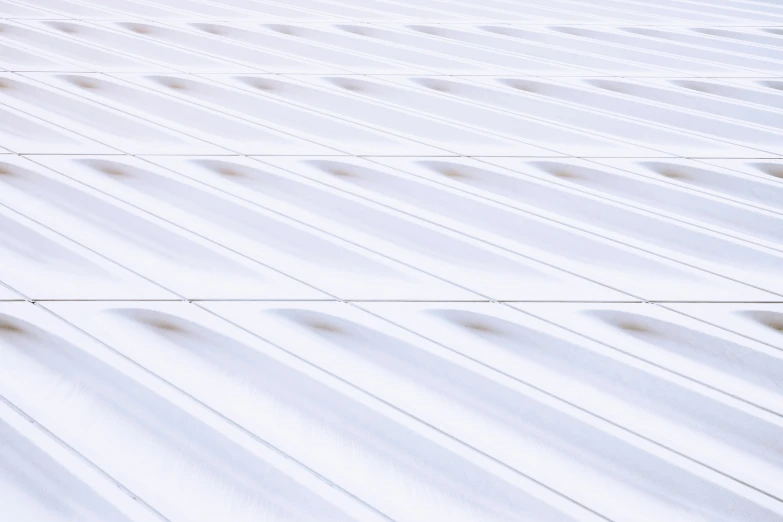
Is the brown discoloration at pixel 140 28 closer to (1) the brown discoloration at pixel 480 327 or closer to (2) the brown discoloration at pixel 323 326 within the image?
(2) the brown discoloration at pixel 323 326

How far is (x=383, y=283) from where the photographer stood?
2199 millimetres

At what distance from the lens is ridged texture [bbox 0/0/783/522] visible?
1.59m

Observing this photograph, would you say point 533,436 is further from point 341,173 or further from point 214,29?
point 214,29

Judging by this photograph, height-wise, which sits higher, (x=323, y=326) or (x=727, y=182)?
(x=727, y=182)

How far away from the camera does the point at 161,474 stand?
5.09ft

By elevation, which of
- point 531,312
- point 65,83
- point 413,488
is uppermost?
point 65,83

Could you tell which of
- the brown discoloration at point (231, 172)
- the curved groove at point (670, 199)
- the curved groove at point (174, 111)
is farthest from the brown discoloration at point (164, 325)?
the curved groove at point (670, 199)

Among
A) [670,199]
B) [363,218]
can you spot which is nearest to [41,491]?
[363,218]

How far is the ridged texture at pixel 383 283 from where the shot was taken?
5.22ft

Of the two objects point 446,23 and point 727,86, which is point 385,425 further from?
point 446,23

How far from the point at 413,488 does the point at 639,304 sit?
3.03 ft

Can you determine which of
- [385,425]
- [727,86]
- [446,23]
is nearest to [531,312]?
[385,425]

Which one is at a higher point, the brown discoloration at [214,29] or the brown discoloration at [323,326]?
the brown discoloration at [214,29]

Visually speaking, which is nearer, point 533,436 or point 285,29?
point 533,436
